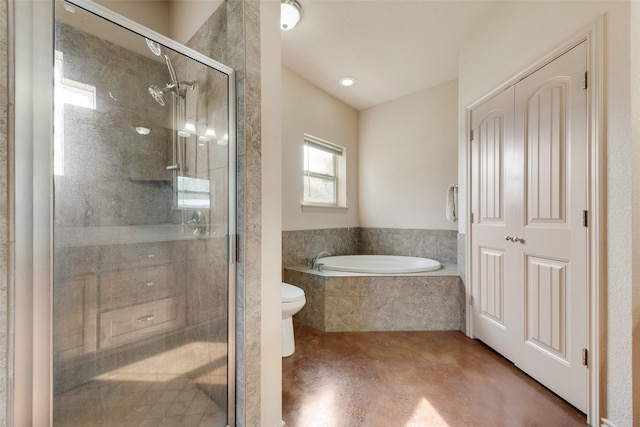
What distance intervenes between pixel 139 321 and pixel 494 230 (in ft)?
7.40

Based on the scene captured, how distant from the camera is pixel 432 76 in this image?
3117 mm

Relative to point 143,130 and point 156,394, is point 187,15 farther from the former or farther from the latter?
point 156,394

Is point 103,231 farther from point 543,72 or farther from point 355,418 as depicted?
point 543,72

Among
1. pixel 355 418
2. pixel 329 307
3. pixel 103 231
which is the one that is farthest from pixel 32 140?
pixel 329 307

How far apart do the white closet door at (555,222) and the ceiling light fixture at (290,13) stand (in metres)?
1.65

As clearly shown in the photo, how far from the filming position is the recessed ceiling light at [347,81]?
3.16m

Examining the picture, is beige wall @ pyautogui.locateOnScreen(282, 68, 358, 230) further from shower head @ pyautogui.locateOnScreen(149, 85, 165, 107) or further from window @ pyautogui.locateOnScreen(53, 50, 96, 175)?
window @ pyautogui.locateOnScreen(53, 50, 96, 175)

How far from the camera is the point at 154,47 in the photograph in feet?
3.67

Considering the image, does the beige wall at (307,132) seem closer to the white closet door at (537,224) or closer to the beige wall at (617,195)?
the white closet door at (537,224)

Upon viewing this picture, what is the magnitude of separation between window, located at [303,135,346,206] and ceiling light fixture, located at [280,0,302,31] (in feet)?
4.03

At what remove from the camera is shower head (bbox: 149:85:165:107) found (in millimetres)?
1156

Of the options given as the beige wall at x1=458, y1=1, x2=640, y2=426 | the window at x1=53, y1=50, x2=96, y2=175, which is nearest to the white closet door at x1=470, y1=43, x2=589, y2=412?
the beige wall at x1=458, y1=1, x2=640, y2=426

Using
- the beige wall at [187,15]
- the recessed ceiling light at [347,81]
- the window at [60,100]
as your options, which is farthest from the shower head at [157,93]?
the recessed ceiling light at [347,81]

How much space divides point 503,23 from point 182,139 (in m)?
2.31
